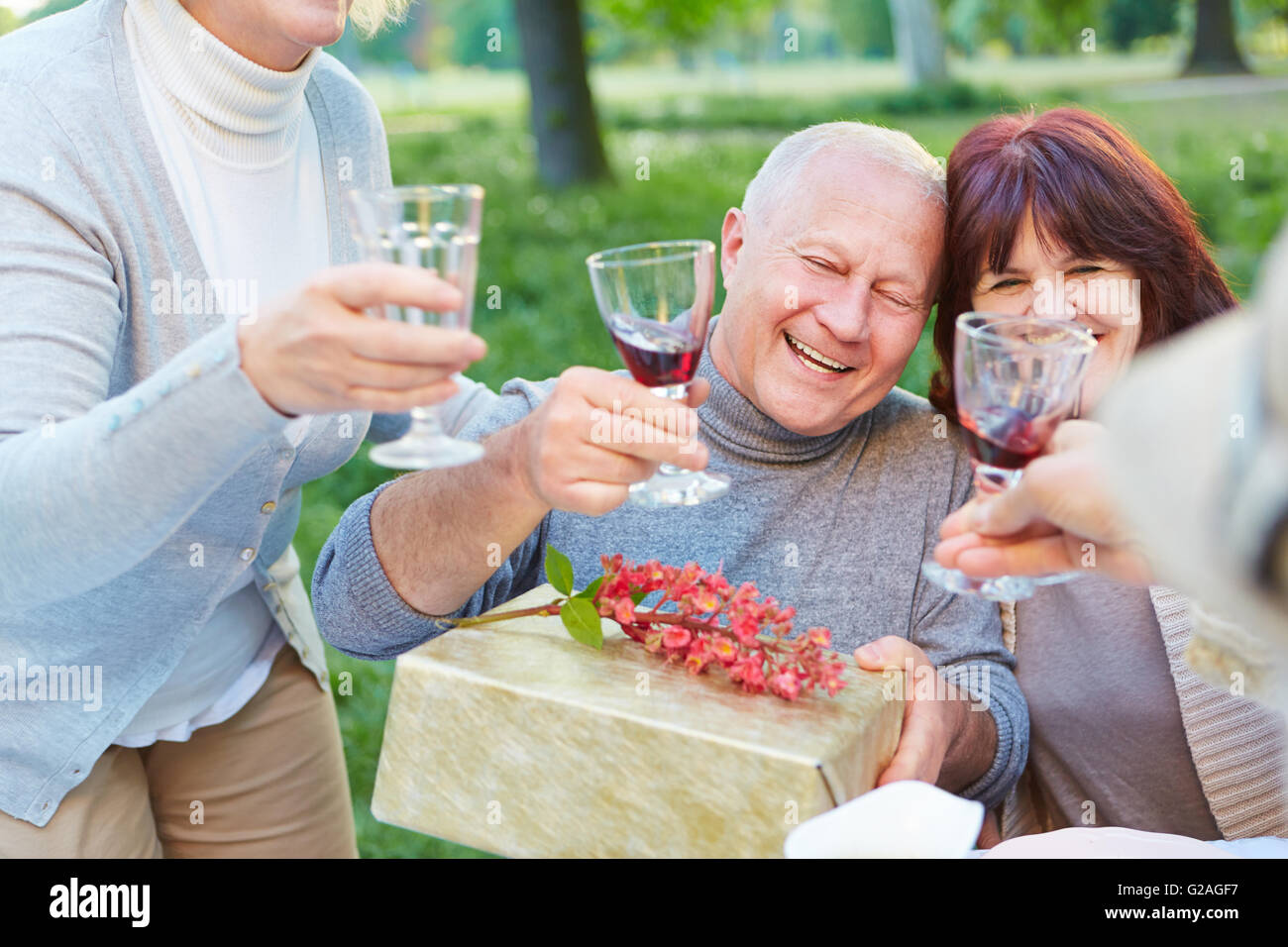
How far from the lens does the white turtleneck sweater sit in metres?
2.03

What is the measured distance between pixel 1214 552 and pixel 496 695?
988 millimetres

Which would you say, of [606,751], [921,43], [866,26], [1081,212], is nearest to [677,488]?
[606,751]

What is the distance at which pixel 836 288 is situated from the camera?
2264 millimetres

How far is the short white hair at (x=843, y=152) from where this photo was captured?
2318 millimetres

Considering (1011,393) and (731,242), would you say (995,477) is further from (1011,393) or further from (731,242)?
(731,242)

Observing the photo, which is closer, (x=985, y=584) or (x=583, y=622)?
(x=985, y=584)

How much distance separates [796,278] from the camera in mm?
2262

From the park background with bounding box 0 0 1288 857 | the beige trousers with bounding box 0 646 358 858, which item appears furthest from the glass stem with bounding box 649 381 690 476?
the beige trousers with bounding box 0 646 358 858

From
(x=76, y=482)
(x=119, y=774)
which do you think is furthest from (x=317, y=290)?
(x=119, y=774)

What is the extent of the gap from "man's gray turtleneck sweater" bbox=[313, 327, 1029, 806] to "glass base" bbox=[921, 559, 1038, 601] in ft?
1.98

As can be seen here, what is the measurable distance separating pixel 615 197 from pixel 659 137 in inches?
234

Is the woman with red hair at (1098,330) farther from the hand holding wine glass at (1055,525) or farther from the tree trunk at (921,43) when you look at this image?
the tree trunk at (921,43)

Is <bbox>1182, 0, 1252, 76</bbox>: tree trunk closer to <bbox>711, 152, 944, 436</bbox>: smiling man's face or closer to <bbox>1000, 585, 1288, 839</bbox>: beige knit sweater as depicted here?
<bbox>711, 152, 944, 436</bbox>: smiling man's face
